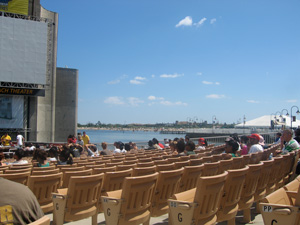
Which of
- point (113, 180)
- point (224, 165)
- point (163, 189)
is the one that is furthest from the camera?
point (224, 165)

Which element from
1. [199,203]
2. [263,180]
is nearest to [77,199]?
[199,203]

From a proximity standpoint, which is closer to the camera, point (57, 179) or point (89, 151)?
point (57, 179)

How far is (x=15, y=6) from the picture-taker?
24.9 metres

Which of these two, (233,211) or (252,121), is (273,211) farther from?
(252,121)

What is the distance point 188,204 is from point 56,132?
3055cm

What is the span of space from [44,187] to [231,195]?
7.93ft

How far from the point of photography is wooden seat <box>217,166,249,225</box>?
3.53 meters

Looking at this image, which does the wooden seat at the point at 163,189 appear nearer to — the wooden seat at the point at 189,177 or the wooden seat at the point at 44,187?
the wooden seat at the point at 189,177

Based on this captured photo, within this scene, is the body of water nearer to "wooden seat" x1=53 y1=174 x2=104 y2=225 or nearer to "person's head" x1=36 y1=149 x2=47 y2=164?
"person's head" x1=36 y1=149 x2=47 y2=164

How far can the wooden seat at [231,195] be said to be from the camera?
3.53 meters

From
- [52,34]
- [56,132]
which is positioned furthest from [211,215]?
[56,132]

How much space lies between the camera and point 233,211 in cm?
367

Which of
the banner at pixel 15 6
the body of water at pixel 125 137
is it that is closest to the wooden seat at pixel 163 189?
the body of water at pixel 125 137

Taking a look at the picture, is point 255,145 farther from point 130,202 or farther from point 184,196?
point 130,202
